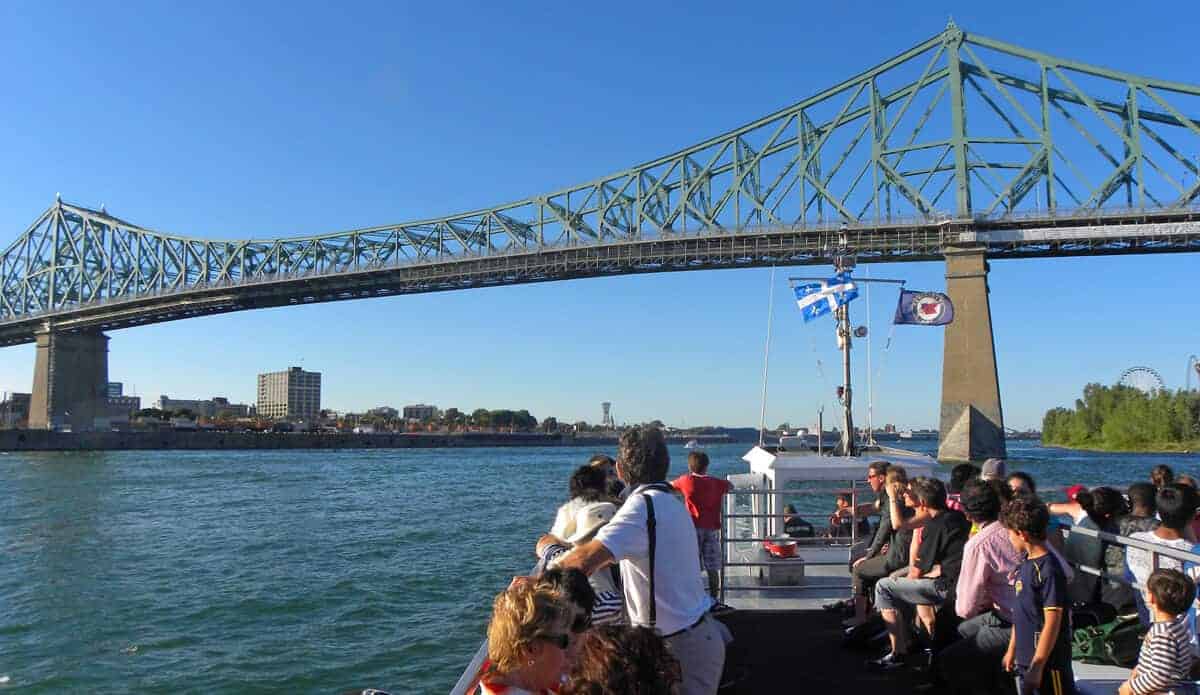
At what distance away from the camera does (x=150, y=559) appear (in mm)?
16531

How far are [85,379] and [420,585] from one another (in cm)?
6385

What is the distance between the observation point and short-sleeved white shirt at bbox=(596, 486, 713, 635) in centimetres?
295

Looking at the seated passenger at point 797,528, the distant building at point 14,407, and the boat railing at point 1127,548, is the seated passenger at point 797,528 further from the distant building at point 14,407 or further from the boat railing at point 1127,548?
the distant building at point 14,407

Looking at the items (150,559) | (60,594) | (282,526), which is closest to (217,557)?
(150,559)

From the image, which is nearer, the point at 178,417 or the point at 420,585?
the point at 420,585

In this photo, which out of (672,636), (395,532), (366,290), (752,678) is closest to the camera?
(672,636)

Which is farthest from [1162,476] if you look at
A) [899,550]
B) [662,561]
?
[662,561]

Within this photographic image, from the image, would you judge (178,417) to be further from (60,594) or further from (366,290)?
(60,594)

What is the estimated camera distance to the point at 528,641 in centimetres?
223

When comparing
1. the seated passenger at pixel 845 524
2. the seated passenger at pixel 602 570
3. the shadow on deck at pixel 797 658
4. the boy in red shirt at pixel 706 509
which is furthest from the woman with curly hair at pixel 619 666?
the seated passenger at pixel 845 524

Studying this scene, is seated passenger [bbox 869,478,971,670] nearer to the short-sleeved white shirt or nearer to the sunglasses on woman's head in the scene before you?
the short-sleeved white shirt

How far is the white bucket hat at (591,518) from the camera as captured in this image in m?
3.57

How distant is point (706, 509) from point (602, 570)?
2.75 metres

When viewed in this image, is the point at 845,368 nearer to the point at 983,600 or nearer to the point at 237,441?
the point at 983,600
